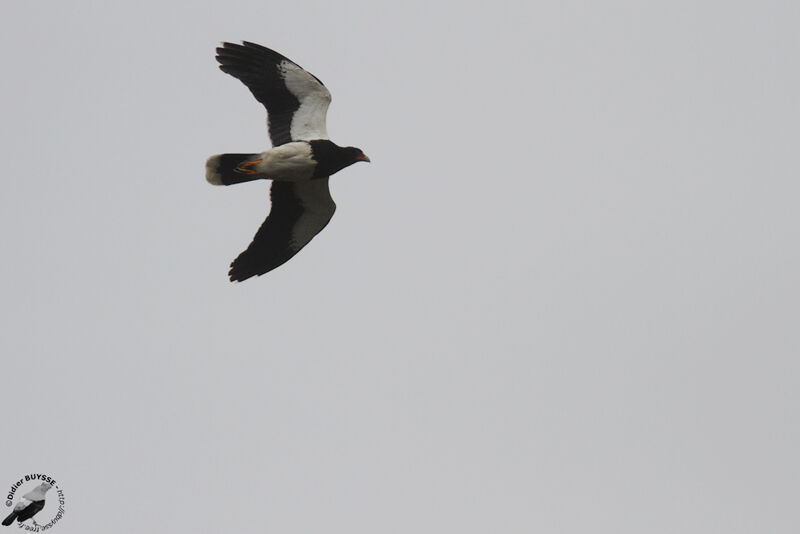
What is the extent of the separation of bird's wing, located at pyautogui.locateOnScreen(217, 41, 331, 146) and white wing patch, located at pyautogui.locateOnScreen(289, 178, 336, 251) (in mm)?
845

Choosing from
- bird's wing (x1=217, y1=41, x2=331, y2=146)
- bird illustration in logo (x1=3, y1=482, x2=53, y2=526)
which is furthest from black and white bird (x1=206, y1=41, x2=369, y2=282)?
bird illustration in logo (x1=3, y1=482, x2=53, y2=526)

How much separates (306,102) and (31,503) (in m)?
8.00

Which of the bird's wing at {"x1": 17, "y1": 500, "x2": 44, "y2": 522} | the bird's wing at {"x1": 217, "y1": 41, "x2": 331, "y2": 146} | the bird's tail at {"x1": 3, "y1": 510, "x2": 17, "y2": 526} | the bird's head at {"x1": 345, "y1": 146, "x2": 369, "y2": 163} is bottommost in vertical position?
the bird's tail at {"x1": 3, "y1": 510, "x2": 17, "y2": 526}

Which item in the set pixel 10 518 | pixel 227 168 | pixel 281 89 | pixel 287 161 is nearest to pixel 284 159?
pixel 287 161

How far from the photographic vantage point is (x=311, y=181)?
17.1 meters

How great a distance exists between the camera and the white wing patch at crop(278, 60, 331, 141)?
16.8m

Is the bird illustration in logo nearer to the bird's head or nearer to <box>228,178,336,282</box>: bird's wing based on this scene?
<box>228,178,336,282</box>: bird's wing

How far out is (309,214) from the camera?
1736 cm

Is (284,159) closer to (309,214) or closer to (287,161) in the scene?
(287,161)

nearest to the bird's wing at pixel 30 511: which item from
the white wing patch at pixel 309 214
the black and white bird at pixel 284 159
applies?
the black and white bird at pixel 284 159

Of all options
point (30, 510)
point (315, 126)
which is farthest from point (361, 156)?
point (30, 510)

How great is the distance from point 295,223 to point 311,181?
27.6 inches

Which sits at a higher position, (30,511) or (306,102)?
(306,102)

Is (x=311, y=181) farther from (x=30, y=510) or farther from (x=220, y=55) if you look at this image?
(x=30, y=510)
